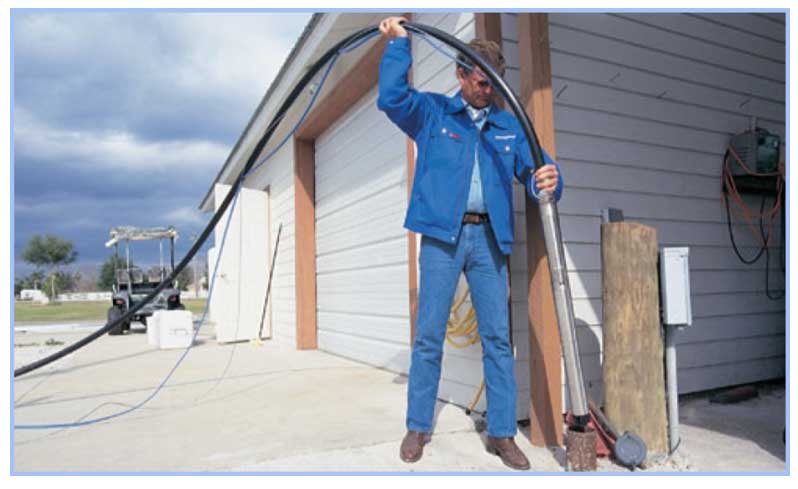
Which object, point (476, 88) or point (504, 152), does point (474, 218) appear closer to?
point (504, 152)

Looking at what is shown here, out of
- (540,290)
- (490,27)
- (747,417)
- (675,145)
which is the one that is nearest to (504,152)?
(540,290)

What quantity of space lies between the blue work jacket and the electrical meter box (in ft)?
1.89

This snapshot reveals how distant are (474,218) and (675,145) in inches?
67.2

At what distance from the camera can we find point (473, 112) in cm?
211

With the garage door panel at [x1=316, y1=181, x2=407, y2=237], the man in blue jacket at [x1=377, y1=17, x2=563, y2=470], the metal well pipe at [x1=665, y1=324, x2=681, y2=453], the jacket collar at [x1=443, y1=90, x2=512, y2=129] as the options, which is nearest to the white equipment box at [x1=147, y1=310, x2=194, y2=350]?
the garage door panel at [x1=316, y1=181, x2=407, y2=237]

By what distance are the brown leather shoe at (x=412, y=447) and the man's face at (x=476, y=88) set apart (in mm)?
1320

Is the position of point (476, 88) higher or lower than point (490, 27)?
lower

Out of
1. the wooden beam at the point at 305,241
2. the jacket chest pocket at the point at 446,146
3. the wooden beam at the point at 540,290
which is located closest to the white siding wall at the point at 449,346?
the wooden beam at the point at 540,290

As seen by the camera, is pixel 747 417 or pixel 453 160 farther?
pixel 747 417

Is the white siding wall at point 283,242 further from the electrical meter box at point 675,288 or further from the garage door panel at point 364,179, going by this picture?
the electrical meter box at point 675,288

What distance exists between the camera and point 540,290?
7.07 ft
